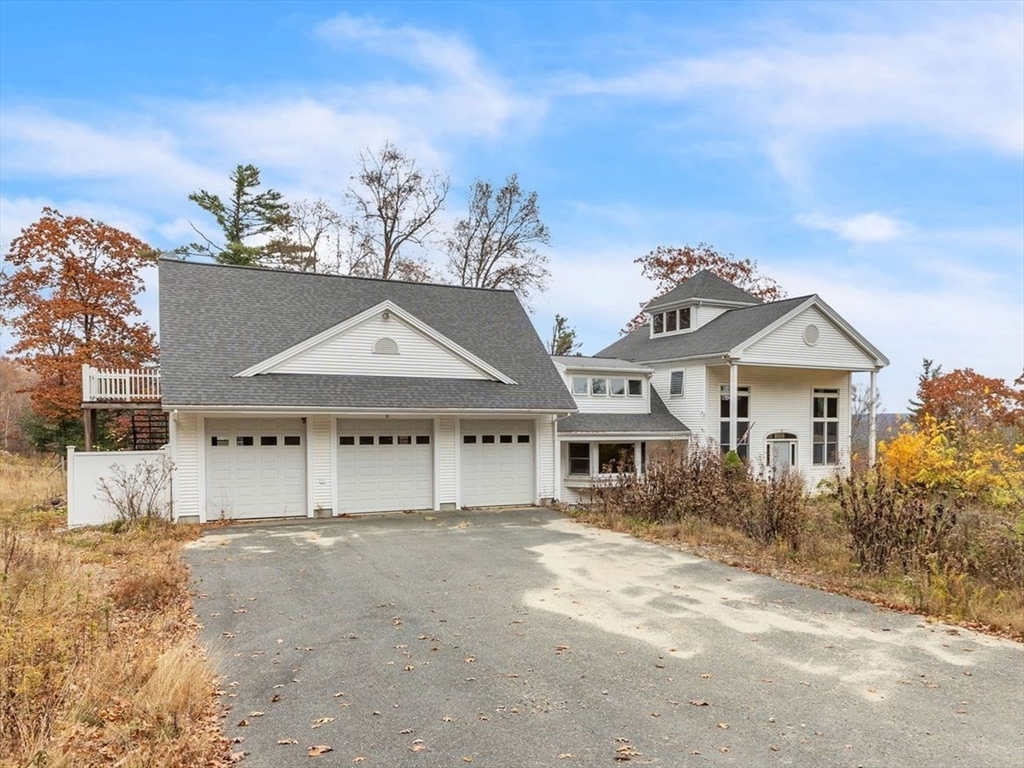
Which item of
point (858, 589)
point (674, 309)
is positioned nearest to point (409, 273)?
point (674, 309)

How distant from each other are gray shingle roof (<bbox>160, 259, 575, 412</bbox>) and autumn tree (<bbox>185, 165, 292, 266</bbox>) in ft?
50.4

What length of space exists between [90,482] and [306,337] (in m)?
A: 5.37

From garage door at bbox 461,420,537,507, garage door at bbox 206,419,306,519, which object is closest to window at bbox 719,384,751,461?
garage door at bbox 461,420,537,507

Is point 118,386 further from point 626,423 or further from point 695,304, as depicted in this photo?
point 695,304

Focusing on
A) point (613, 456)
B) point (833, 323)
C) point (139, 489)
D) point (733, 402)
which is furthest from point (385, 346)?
point (833, 323)

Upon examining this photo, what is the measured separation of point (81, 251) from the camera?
22.4 meters

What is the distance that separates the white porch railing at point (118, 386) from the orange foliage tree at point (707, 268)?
78.4 feet

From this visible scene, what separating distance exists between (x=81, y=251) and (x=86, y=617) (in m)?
21.0

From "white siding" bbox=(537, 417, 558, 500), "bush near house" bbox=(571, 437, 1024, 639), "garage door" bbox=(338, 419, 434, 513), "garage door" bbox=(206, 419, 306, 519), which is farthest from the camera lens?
"white siding" bbox=(537, 417, 558, 500)

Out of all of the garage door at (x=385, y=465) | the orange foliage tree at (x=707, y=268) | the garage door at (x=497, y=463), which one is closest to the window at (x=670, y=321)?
the orange foliage tree at (x=707, y=268)

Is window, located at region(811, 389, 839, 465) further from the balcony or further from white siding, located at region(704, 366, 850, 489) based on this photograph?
the balcony

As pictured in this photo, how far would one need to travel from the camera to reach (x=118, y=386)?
47.6 feet

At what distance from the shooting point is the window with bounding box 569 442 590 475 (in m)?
18.2

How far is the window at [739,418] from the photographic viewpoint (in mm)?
20578
